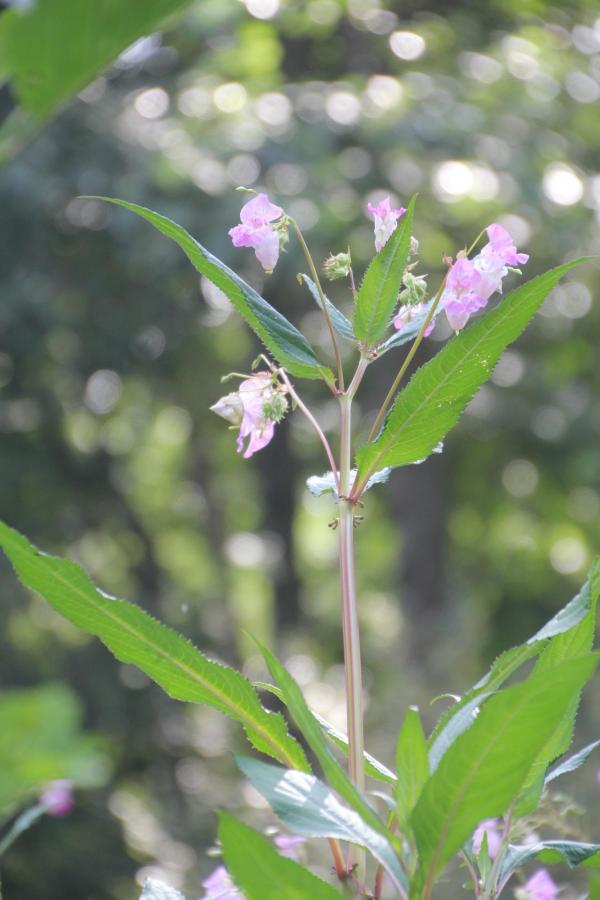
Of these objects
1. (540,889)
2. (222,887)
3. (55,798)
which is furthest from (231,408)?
(55,798)

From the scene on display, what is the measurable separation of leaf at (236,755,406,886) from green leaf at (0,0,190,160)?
43cm

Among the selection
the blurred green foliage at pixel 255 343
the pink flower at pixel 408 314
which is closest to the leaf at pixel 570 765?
the pink flower at pixel 408 314

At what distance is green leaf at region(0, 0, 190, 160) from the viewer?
38 cm

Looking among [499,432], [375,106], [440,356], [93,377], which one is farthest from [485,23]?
[440,356]

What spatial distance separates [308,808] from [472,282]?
1.57 ft

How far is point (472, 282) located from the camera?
1013mm

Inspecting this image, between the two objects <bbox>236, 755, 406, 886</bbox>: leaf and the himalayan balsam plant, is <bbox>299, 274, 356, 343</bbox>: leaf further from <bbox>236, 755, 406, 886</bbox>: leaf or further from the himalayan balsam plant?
<bbox>236, 755, 406, 886</bbox>: leaf

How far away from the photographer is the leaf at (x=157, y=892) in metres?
0.92

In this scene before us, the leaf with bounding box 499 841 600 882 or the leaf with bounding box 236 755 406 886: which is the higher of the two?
the leaf with bounding box 236 755 406 886

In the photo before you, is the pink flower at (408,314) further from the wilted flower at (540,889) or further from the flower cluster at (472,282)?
the wilted flower at (540,889)

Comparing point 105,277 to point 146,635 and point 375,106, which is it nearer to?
point 375,106

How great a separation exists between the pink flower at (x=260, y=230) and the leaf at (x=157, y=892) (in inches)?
21.4

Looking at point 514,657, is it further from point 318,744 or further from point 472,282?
point 472,282

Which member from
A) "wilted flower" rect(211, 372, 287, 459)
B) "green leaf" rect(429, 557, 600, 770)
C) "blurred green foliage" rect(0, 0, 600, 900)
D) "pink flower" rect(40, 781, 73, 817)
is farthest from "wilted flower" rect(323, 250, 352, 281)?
"blurred green foliage" rect(0, 0, 600, 900)
